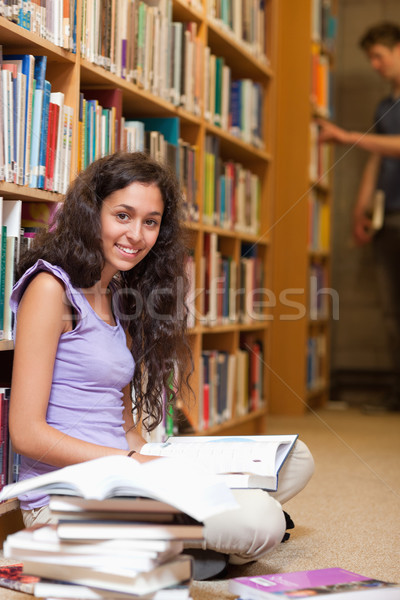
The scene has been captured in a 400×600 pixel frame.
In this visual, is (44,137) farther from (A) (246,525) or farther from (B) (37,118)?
(A) (246,525)

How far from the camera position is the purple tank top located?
4.73 ft

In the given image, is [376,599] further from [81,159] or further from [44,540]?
[81,159]

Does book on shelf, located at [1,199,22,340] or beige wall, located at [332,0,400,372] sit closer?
book on shelf, located at [1,199,22,340]

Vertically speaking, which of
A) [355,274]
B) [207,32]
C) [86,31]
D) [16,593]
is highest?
[207,32]

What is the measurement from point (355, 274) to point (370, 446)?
5.85ft

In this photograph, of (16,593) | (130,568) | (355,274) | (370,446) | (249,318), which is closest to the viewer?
(130,568)

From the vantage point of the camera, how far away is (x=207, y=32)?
2834mm

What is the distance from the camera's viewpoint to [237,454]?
143cm

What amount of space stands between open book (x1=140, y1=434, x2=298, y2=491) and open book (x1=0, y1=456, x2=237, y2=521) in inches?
8.7

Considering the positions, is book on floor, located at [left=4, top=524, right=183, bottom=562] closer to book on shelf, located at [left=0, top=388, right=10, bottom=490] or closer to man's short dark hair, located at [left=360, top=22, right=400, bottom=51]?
book on shelf, located at [left=0, top=388, right=10, bottom=490]

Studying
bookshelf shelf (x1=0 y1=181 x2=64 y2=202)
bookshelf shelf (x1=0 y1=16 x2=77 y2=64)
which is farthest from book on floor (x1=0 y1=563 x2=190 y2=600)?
bookshelf shelf (x1=0 y1=16 x2=77 y2=64)

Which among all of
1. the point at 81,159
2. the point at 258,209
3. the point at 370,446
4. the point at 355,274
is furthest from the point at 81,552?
the point at 355,274

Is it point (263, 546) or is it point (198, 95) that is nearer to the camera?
point (263, 546)

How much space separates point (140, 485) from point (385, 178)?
3.44m
